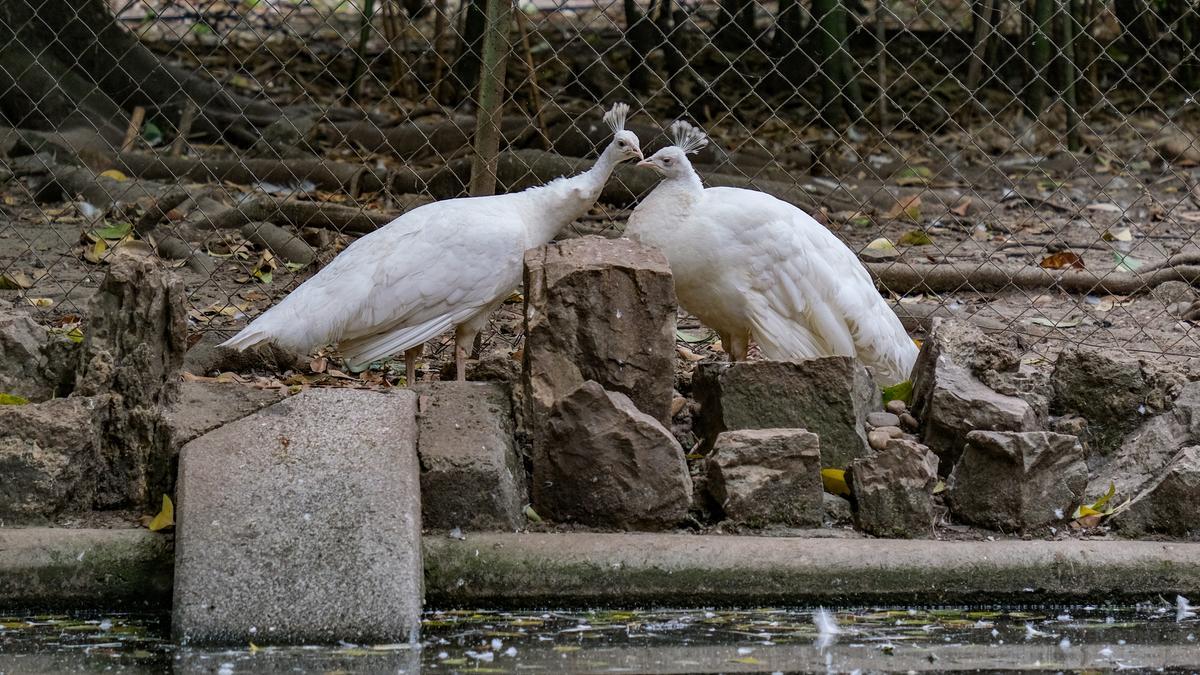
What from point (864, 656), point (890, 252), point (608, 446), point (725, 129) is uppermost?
point (725, 129)

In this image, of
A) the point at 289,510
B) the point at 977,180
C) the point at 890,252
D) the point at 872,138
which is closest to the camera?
the point at 289,510

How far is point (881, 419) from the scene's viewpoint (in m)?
4.87

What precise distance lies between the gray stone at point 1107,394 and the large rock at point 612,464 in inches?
56.9

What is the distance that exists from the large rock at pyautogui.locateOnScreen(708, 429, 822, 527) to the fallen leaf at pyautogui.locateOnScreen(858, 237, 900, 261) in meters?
2.87

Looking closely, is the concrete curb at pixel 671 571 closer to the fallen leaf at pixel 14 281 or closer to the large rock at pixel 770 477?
the large rock at pixel 770 477

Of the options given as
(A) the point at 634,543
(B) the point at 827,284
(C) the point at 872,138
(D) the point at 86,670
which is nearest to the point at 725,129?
(C) the point at 872,138

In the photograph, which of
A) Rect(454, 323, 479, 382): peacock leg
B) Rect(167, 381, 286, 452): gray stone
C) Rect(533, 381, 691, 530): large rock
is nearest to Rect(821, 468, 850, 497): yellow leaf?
Rect(533, 381, 691, 530): large rock

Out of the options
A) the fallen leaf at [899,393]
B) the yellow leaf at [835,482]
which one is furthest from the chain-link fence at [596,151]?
the yellow leaf at [835,482]

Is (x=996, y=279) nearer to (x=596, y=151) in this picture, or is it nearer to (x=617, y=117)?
(x=596, y=151)

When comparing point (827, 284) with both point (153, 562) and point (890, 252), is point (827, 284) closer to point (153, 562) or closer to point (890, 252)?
point (890, 252)

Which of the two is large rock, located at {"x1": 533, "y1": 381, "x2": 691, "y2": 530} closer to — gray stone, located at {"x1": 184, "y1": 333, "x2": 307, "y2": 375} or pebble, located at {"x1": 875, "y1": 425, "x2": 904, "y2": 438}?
pebble, located at {"x1": 875, "y1": 425, "x2": 904, "y2": 438}

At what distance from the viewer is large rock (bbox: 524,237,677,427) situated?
14.3 feet

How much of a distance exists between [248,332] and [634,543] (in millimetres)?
1524

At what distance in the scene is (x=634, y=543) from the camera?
397 centimetres
